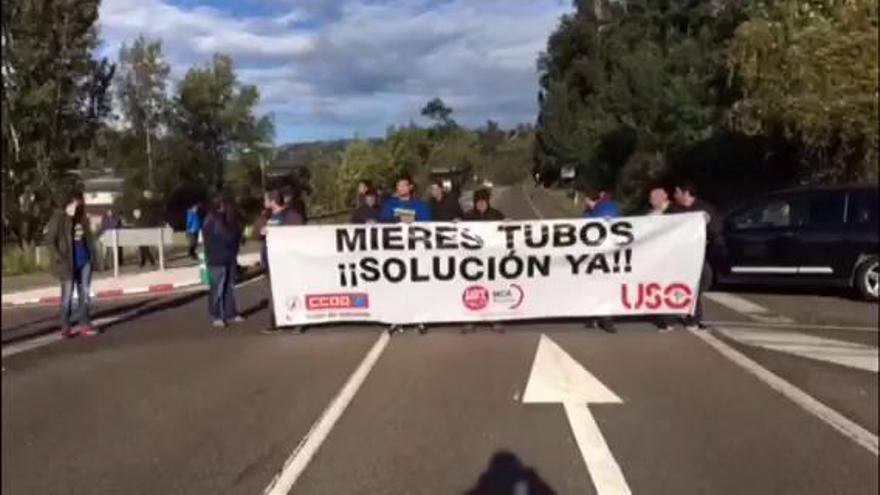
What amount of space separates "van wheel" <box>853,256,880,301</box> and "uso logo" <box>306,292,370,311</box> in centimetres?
706

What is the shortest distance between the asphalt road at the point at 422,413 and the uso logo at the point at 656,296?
0.28 m

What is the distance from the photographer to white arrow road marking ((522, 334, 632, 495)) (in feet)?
18.9

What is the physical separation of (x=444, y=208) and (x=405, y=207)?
525mm

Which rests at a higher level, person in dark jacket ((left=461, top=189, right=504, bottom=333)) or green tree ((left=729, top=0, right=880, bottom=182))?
green tree ((left=729, top=0, right=880, bottom=182))

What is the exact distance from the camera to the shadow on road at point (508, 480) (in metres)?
5.56

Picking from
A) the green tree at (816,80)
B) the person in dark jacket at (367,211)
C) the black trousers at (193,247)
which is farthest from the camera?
the black trousers at (193,247)

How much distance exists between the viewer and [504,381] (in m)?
8.66

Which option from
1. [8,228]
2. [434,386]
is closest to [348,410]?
[434,386]

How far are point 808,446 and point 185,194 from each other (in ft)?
13.8

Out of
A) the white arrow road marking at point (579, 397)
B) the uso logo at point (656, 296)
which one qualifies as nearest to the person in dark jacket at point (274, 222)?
the white arrow road marking at point (579, 397)

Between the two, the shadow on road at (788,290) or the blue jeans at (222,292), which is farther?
the shadow on road at (788,290)

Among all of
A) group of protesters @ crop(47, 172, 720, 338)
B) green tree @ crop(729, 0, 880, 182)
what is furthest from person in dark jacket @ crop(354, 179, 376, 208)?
green tree @ crop(729, 0, 880, 182)

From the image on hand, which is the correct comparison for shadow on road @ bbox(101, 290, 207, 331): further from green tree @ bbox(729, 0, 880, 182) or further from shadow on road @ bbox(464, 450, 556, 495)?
green tree @ bbox(729, 0, 880, 182)

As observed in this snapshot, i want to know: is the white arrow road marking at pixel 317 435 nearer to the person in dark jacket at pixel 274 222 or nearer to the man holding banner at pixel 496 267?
the man holding banner at pixel 496 267
